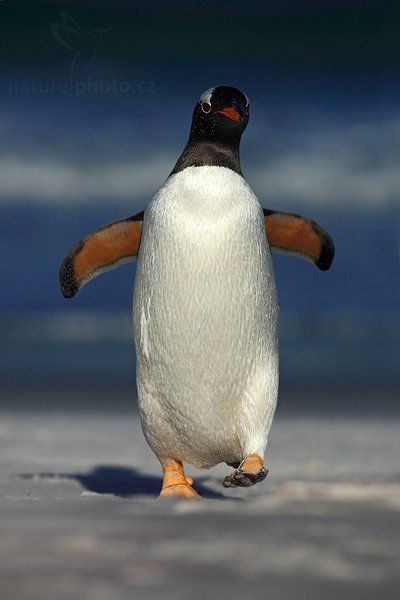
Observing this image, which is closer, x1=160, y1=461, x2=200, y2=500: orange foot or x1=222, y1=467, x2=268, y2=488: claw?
x1=222, y1=467, x2=268, y2=488: claw

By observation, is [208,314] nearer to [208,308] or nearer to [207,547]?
[208,308]

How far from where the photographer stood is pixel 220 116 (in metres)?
4.25

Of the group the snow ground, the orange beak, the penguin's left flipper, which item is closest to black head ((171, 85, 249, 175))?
the orange beak

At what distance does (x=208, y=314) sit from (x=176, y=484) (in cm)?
85

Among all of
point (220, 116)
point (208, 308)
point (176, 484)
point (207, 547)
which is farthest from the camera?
point (176, 484)

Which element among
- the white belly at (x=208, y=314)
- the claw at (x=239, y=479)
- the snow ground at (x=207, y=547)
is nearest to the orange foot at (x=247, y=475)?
the claw at (x=239, y=479)

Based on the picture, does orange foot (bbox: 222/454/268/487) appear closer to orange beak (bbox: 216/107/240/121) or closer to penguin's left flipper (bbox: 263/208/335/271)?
penguin's left flipper (bbox: 263/208/335/271)

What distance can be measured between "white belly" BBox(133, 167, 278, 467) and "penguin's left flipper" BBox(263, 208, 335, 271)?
0.31 m

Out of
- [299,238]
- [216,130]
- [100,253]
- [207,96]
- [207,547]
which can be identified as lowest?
[207,547]

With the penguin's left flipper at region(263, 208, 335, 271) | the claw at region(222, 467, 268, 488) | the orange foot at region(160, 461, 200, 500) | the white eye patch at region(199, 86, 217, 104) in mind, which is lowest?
the claw at region(222, 467, 268, 488)

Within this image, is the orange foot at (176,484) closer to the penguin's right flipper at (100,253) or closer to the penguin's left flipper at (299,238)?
the penguin's right flipper at (100,253)

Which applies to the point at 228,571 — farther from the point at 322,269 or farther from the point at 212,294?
the point at 322,269

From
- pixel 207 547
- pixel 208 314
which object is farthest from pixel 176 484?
pixel 207 547

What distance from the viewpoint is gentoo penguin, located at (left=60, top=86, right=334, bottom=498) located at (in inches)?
161
